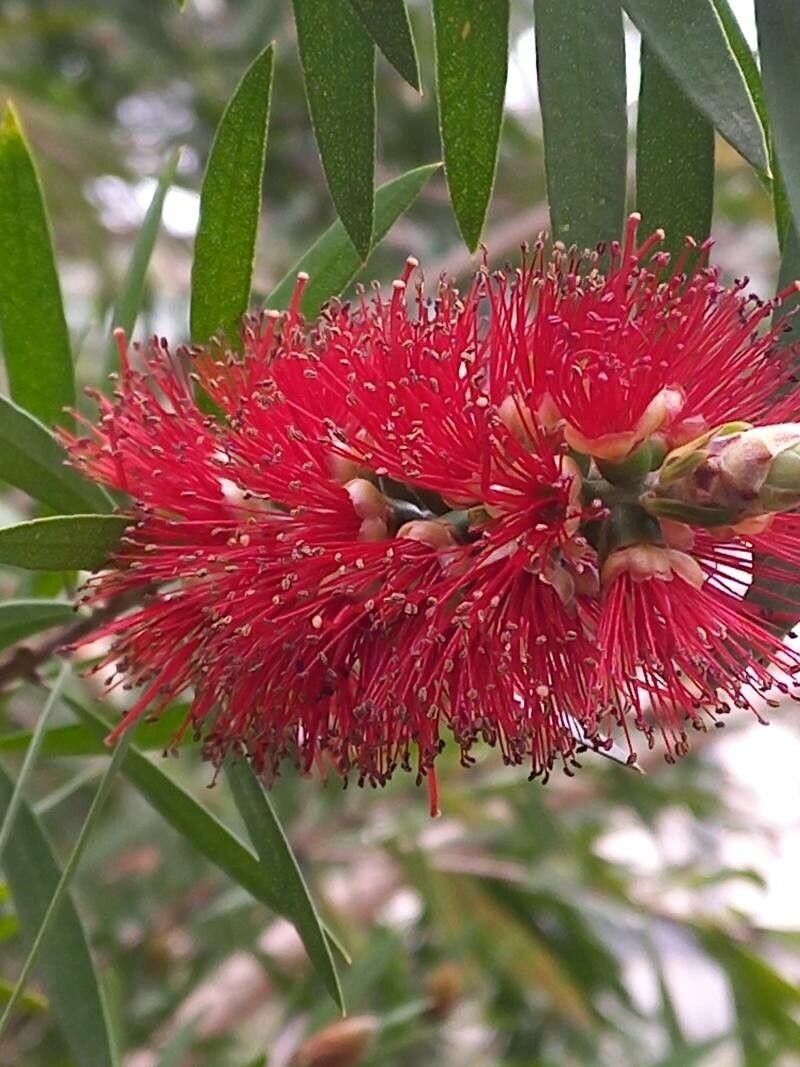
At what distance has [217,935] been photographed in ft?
4.38

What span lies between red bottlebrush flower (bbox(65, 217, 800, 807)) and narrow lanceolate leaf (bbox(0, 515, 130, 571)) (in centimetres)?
1

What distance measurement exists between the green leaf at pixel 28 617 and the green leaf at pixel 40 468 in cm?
6

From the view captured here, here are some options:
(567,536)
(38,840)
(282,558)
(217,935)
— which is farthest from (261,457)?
(217,935)

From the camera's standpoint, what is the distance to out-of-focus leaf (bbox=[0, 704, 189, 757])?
82cm

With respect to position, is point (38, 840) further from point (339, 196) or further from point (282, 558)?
point (339, 196)

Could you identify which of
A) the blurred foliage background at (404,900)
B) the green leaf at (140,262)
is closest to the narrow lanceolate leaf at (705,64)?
the green leaf at (140,262)

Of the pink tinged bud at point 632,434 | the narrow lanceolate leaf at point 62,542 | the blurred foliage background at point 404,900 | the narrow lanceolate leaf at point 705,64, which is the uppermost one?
the narrow lanceolate leaf at point 705,64

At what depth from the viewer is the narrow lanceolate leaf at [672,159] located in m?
0.64

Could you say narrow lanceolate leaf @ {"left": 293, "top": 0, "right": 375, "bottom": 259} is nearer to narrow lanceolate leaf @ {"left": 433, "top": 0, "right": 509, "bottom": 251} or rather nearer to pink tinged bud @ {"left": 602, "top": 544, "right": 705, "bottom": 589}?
narrow lanceolate leaf @ {"left": 433, "top": 0, "right": 509, "bottom": 251}

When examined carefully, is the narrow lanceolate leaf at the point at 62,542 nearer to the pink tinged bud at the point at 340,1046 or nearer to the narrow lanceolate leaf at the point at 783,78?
the narrow lanceolate leaf at the point at 783,78

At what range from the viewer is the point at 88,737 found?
0.82m

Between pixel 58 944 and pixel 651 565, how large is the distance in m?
0.39

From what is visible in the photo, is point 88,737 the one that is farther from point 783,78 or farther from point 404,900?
point 404,900

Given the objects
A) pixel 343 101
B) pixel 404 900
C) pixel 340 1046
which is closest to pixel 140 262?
pixel 343 101
